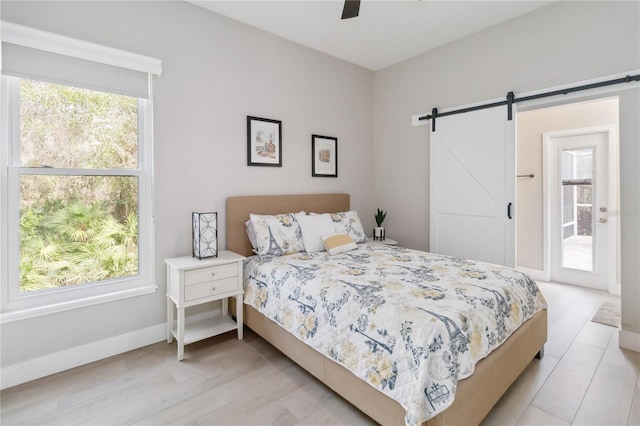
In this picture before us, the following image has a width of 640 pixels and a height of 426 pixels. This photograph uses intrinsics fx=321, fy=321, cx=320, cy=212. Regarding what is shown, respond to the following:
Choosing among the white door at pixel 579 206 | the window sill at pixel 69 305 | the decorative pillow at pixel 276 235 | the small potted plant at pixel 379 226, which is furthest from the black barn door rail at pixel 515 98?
the window sill at pixel 69 305

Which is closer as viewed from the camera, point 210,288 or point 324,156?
point 210,288

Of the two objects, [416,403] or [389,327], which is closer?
[416,403]

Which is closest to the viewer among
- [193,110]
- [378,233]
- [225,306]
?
[193,110]

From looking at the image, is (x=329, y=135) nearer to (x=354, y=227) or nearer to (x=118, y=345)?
(x=354, y=227)

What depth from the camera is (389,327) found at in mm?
1564

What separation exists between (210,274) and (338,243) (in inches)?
45.7

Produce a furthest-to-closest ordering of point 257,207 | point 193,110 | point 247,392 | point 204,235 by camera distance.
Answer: point 257,207, point 193,110, point 204,235, point 247,392

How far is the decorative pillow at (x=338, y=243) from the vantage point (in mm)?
2953

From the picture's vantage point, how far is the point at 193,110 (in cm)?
279

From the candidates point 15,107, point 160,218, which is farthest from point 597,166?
point 15,107

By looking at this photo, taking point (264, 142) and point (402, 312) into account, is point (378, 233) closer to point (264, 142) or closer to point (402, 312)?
point (264, 142)

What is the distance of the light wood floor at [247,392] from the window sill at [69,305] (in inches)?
17.0

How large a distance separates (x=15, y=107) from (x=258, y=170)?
1.80m

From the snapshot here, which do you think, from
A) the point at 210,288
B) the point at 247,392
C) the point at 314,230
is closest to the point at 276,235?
the point at 314,230
